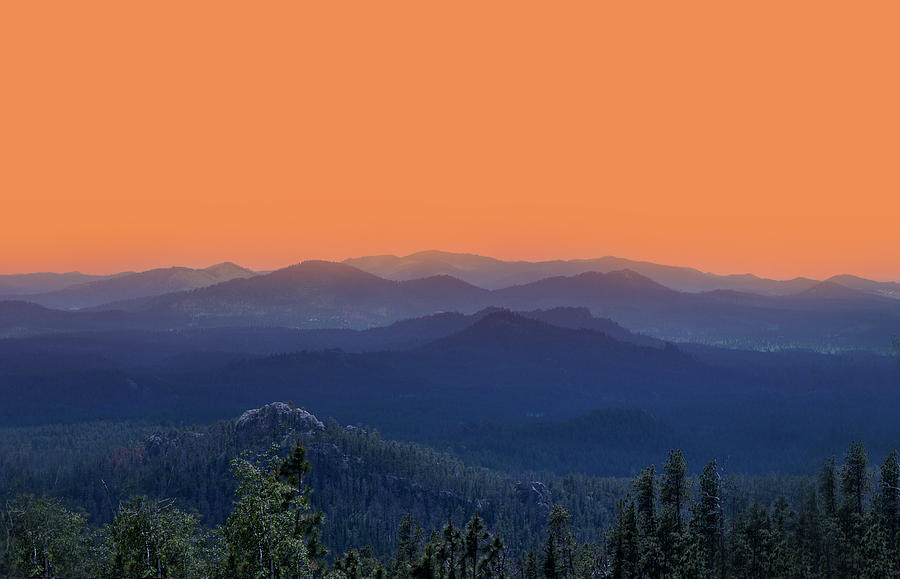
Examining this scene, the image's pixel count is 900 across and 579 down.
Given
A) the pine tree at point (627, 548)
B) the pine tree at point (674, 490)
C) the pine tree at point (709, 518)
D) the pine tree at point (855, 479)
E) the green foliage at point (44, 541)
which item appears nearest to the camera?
the green foliage at point (44, 541)

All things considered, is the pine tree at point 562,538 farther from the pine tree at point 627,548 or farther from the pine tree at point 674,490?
the pine tree at point 674,490

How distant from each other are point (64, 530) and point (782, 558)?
267 ft

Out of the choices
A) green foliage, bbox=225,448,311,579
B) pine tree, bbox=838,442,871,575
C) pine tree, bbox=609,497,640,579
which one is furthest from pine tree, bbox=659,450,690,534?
green foliage, bbox=225,448,311,579

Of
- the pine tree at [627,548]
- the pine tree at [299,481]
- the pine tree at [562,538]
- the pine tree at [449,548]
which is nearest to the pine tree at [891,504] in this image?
the pine tree at [627,548]

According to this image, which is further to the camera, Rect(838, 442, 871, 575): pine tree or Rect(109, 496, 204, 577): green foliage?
Rect(838, 442, 871, 575): pine tree

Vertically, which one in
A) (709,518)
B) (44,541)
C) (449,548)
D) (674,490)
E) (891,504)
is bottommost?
(449,548)

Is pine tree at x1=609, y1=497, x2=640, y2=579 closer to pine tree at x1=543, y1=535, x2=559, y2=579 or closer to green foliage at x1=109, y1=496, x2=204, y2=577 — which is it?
pine tree at x1=543, y1=535, x2=559, y2=579

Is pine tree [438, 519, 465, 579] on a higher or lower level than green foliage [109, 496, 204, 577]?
lower

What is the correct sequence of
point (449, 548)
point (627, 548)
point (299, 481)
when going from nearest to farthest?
point (299, 481) < point (627, 548) < point (449, 548)

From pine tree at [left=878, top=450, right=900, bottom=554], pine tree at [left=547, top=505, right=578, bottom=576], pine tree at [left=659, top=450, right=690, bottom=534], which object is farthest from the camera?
pine tree at [left=547, top=505, right=578, bottom=576]

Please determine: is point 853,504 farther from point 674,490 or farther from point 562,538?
point 562,538

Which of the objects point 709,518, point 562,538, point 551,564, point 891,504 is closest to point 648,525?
point 709,518

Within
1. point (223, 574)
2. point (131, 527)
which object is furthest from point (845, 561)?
point (131, 527)

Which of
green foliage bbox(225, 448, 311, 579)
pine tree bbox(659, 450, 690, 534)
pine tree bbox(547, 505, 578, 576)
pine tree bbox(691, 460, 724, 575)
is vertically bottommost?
pine tree bbox(547, 505, 578, 576)
